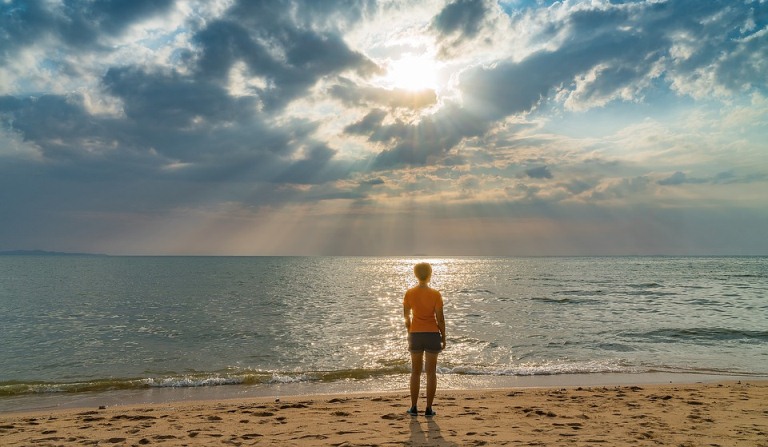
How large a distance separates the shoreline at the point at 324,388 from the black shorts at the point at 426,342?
420cm

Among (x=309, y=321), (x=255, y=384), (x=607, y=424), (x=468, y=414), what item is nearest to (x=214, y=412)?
(x=255, y=384)

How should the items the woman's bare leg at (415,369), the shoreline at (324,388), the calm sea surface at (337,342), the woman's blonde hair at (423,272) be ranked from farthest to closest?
the calm sea surface at (337,342) < the shoreline at (324,388) < the woman's bare leg at (415,369) < the woman's blonde hair at (423,272)

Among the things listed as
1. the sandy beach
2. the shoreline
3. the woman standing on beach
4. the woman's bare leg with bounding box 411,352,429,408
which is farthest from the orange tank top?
the shoreline

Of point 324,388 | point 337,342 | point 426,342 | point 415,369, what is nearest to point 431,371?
point 415,369

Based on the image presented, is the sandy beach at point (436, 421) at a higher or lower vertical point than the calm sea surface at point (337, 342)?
higher

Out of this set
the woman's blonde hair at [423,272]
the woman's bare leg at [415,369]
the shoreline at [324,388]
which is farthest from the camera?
the shoreline at [324,388]

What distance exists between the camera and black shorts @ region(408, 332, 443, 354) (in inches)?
313

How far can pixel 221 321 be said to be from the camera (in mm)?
26250

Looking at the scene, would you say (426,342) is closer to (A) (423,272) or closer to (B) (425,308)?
(B) (425,308)

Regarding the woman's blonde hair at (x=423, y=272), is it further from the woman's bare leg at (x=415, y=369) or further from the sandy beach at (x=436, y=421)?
the sandy beach at (x=436, y=421)

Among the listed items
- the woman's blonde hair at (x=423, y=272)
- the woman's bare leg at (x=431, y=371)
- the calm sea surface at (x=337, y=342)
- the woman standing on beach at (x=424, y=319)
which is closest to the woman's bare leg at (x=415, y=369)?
the woman standing on beach at (x=424, y=319)

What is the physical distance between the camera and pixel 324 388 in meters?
12.4

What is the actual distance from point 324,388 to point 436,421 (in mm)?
5118

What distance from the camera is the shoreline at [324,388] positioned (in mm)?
11328
